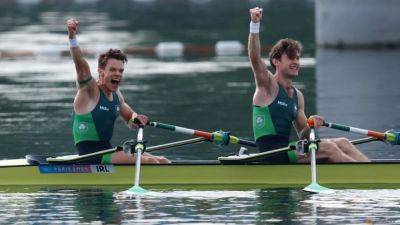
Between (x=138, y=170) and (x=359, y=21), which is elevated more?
(x=359, y=21)

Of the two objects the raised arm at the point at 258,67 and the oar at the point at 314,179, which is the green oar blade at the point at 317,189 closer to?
the oar at the point at 314,179

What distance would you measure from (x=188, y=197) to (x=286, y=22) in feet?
155

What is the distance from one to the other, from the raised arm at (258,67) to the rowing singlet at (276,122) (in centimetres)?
11

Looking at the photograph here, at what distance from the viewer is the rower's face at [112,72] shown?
19.2 metres

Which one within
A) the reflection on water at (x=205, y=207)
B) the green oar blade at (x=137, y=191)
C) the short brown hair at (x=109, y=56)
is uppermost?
the short brown hair at (x=109, y=56)

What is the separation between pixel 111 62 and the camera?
19.2 metres

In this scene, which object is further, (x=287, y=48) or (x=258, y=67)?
(x=287, y=48)

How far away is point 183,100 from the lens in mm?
33031

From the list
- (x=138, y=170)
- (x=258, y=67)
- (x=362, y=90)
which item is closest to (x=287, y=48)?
(x=258, y=67)

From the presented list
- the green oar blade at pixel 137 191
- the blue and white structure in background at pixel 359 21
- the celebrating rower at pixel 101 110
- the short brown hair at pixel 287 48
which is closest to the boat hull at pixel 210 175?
the celebrating rower at pixel 101 110

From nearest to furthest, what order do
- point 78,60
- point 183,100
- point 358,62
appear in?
point 78,60 → point 183,100 → point 358,62

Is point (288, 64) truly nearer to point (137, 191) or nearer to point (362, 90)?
point (137, 191)

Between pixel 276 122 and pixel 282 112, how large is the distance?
6.0 inches

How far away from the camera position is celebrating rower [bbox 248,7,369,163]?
18938mm
